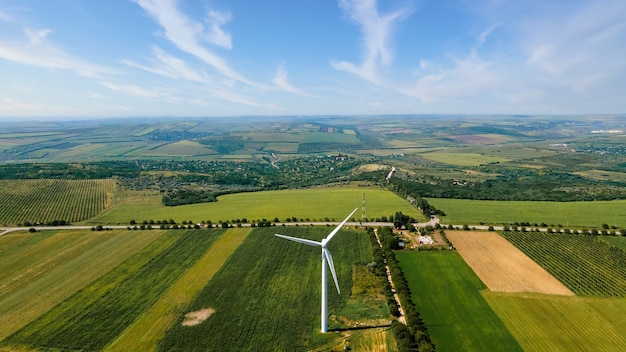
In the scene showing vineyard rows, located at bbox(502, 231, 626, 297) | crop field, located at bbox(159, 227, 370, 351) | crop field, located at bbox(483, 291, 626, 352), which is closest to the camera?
crop field, located at bbox(483, 291, 626, 352)

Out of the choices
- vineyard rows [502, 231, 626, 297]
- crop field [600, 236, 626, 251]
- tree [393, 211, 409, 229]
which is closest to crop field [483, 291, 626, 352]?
vineyard rows [502, 231, 626, 297]

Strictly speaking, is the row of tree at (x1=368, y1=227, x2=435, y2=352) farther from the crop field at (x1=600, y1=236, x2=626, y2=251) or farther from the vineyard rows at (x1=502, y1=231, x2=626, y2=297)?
the crop field at (x1=600, y1=236, x2=626, y2=251)

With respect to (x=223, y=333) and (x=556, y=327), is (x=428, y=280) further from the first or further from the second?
(x=223, y=333)

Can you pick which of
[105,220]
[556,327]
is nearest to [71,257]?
[105,220]

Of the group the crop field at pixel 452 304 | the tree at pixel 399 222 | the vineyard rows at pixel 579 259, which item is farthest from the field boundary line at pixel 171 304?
the vineyard rows at pixel 579 259

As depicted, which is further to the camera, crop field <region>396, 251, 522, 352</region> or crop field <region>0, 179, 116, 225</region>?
crop field <region>0, 179, 116, 225</region>

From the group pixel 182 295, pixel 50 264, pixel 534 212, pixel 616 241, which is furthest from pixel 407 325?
pixel 534 212
